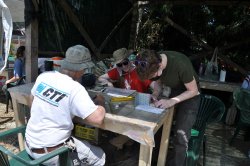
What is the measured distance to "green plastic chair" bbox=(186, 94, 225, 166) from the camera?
2.77 m

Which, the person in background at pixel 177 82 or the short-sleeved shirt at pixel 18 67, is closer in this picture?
the person in background at pixel 177 82

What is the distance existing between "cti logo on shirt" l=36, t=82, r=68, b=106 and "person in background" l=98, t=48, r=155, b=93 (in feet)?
3.78

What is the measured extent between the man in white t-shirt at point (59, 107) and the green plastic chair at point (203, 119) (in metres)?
1.32

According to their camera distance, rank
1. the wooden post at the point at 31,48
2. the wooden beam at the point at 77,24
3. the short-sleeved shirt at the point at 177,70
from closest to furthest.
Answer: the short-sleeved shirt at the point at 177,70 → the wooden post at the point at 31,48 → the wooden beam at the point at 77,24

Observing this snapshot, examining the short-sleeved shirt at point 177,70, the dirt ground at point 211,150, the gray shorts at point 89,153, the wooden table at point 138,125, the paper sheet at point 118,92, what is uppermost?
the short-sleeved shirt at point 177,70

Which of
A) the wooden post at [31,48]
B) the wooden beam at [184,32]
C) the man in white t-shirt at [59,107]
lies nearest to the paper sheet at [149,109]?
the man in white t-shirt at [59,107]

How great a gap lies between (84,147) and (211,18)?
5475mm

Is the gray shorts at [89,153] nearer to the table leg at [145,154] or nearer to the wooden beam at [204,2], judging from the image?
the table leg at [145,154]

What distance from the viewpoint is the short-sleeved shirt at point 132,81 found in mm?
2949

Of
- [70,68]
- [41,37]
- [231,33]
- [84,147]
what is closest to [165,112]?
[84,147]

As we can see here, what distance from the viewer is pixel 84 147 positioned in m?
2.09

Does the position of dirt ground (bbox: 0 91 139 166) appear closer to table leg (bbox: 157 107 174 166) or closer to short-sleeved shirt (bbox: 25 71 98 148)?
table leg (bbox: 157 107 174 166)

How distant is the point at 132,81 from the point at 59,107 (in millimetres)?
1335

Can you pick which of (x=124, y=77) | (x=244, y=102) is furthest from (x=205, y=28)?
(x=124, y=77)
